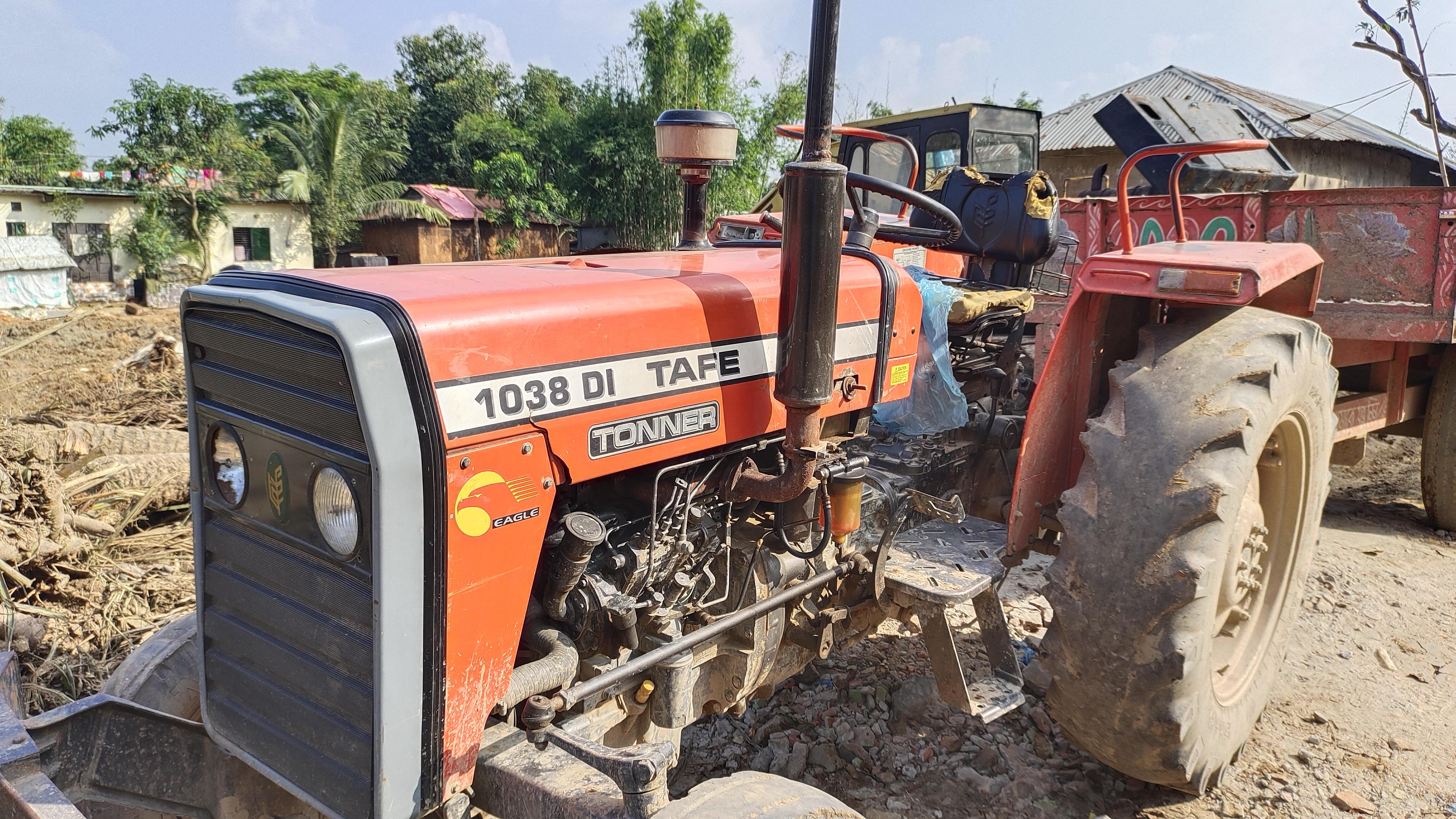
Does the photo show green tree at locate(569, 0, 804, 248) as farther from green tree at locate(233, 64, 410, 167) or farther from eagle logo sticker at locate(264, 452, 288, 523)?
eagle logo sticker at locate(264, 452, 288, 523)

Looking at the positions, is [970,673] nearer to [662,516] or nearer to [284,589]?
[662,516]

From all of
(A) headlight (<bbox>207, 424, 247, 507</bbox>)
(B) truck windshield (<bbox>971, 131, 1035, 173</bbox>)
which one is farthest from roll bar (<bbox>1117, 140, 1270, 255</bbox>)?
(B) truck windshield (<bbox>971, 131, 1035, 173</bbox>)

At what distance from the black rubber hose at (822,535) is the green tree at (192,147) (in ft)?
71.0

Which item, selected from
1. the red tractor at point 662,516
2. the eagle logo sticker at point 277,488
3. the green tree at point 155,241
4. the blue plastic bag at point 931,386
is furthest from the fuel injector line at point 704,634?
the green tree at point 155,241

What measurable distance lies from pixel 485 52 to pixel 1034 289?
123 feet

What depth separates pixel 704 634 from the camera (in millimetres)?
2125

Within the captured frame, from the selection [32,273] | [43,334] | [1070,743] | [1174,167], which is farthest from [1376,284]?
[32,273]

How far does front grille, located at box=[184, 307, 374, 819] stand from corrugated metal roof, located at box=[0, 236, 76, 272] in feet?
64.8

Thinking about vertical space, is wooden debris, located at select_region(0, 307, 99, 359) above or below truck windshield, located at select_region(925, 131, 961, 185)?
below

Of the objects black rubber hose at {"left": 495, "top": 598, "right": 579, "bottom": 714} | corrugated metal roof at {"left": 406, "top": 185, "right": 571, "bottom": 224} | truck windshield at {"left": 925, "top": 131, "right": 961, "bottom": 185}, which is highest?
corrugated metal roof at {"left": 406, "top": 185, "right": 571, "bottom": 224}

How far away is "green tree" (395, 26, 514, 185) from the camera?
29.0 metres

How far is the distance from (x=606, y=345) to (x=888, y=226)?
5.32ft

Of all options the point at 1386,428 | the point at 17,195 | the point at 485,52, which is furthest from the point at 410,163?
the point at 1386,428

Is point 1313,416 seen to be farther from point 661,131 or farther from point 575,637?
point 575,637
